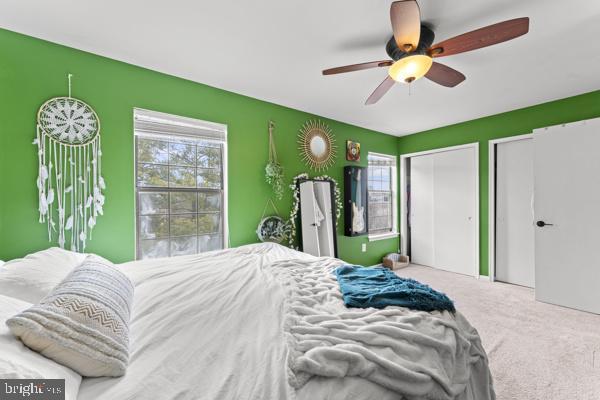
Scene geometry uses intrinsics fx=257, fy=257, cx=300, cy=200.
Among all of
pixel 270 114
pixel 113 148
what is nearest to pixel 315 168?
pixel 270 114

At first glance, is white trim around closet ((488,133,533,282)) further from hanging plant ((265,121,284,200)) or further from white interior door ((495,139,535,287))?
hanging plant ((265,121,284,200))

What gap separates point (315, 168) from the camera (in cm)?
356

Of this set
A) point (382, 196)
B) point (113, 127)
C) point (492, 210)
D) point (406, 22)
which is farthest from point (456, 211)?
point (113, 127)

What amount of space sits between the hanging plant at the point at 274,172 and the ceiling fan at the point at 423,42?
1.31 metres

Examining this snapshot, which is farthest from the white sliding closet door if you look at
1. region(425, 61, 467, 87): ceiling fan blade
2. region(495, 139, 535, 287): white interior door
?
region(425, 61, 467, 87): ceiling fan blade

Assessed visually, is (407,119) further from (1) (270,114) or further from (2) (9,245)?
(2) (9,245)

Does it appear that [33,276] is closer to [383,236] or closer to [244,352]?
[244,352]

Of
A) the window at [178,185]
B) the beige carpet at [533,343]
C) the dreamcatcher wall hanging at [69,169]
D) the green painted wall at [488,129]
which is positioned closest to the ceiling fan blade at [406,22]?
the window at [178,185]

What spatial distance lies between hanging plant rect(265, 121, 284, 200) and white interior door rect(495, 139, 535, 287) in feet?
Result: 10.2

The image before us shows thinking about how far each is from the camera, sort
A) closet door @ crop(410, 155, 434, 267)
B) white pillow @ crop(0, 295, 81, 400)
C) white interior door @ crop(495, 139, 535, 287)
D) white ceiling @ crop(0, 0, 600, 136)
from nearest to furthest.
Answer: white pillow @ crop(0, 295, 81, 400)
white ceiling @ crop(0, 0, 600, 136)
white interior door @ crop(495, 139, 535, 287)
closet door @ crop(410, 155, 434, 267)

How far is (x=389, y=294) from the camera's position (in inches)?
48.9

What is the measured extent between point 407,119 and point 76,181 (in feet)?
12.8

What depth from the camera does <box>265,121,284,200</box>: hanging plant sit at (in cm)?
300

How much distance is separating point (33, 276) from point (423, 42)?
257 cm
